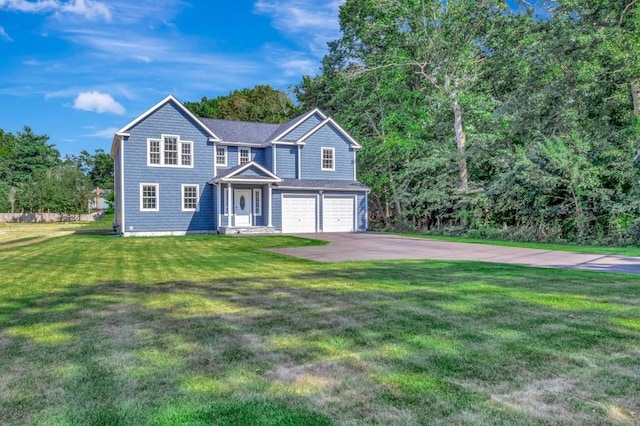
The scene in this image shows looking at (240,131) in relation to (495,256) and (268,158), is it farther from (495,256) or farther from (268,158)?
(495,256)

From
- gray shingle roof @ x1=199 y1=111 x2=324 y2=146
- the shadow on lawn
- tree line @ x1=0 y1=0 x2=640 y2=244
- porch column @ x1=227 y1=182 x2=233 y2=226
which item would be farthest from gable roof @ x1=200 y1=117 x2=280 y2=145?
the shadow on lawn

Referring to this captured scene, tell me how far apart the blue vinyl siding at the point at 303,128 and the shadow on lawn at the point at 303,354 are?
19245mm

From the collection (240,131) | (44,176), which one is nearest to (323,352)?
(240,131)

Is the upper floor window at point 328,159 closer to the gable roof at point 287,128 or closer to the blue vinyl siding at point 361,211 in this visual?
the gable roof at point 287,128

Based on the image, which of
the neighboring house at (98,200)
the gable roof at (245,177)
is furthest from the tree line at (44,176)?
the gable roof at (245,177)

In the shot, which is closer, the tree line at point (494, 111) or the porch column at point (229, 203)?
the tree line at point (494, 111)

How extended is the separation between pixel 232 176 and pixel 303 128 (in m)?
5.76

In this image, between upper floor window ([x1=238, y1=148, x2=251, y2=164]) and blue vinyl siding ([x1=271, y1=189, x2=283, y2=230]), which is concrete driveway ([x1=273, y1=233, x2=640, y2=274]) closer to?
blue vinyl siding ([x1=271, y1=189, x2=283, y2=230])

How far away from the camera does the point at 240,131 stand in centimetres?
2617

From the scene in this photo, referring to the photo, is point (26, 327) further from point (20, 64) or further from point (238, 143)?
point (20, 64)

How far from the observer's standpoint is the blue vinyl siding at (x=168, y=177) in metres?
21.8

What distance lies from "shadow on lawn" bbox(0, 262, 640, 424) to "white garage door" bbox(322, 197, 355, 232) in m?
18.5

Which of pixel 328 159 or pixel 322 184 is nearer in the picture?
pixel 322 184

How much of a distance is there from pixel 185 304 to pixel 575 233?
1552 centimetres
